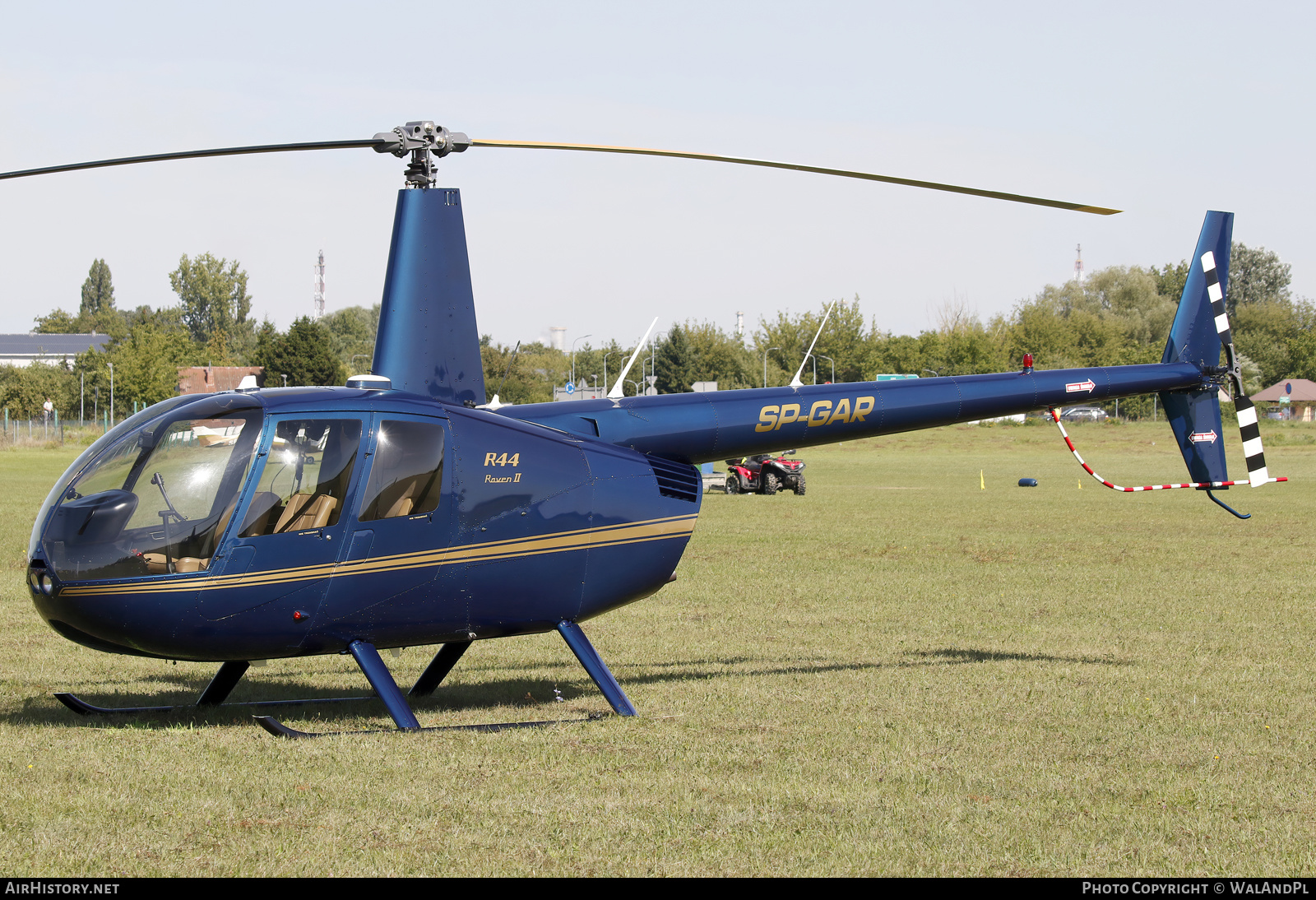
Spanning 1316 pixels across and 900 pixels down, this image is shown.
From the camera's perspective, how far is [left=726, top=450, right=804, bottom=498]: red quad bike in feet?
118

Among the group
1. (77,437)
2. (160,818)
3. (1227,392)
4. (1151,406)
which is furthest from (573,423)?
(1151,406)

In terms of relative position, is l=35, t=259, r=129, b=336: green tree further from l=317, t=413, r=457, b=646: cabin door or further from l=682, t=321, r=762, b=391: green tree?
l=317, t=413, r=457, b=646: cabin door

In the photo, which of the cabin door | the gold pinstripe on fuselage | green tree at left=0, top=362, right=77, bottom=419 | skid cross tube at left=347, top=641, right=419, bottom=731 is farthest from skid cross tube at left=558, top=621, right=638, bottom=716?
green tree at left=0, top=362, right=77, bottom=419

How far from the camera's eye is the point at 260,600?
765 centimetres

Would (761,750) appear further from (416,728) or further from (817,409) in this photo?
(817,409)

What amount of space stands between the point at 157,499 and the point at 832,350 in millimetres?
94033

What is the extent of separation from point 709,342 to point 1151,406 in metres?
40.7

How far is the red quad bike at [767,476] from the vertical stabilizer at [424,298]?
Answer: 2706 centimetres

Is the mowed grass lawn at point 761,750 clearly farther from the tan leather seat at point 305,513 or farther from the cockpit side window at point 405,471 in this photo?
the cockpit side window at point 405,471

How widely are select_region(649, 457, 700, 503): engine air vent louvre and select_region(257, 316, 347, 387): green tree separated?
8577 cm

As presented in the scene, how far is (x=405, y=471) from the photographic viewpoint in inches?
319

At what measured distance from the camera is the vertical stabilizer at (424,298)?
8.74 m

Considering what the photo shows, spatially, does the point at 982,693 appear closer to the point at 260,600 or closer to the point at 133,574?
the point at 260,600
